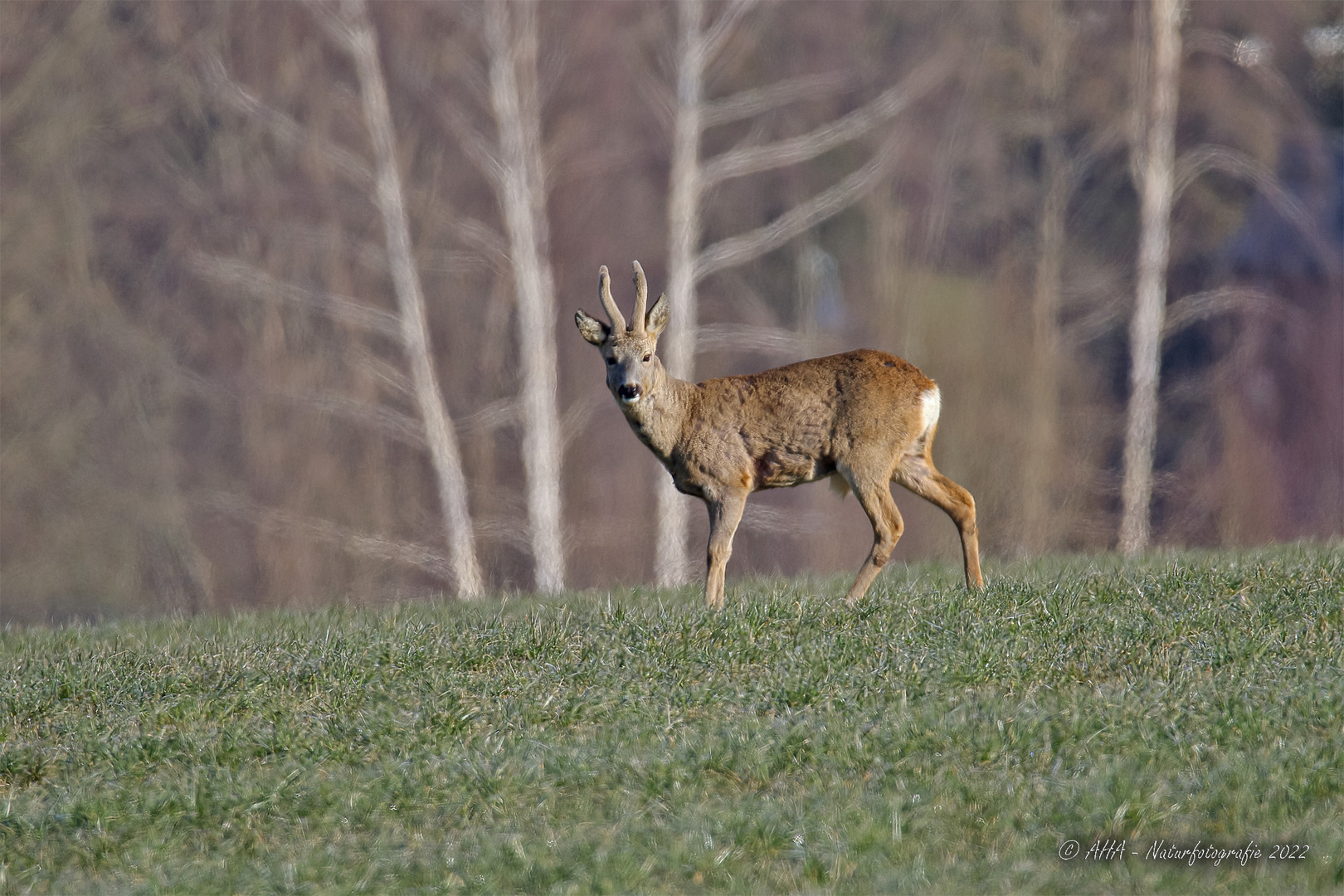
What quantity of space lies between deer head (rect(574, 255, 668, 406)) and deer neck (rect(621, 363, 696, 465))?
29mm

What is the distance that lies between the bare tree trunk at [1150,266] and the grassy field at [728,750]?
1335 centimetres

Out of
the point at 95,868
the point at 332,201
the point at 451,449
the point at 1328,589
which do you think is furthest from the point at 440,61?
the point at 95,868

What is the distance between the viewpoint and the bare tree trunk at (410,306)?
1891cm

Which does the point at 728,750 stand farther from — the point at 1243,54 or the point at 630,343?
the point at 1243,54

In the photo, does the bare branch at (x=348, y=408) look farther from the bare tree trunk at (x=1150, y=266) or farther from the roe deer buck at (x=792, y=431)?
the roe deer buck at (x=792, y=431)

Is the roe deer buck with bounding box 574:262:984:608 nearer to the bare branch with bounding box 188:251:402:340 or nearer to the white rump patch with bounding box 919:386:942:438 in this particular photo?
the white rump patch with bounding box 919:386:942:438

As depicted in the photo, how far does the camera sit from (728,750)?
543 centimetres

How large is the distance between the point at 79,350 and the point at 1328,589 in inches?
706

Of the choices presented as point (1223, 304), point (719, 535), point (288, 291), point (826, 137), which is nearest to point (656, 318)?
point (719, 535)

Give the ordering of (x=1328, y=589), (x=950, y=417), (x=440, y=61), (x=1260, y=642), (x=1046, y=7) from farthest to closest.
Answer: (x=1046, y=7)
(x=950, y=417)
(x=440, y=61)
(x=1328, y=589)
(x=1260, y=642)

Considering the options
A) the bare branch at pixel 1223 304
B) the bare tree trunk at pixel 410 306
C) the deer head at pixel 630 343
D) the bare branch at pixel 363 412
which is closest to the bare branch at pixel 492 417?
the bare tree trunk at pixel 410 306

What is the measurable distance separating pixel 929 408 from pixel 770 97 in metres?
11.5

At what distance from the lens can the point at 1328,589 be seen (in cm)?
717

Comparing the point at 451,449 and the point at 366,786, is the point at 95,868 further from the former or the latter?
the point at 451,449
